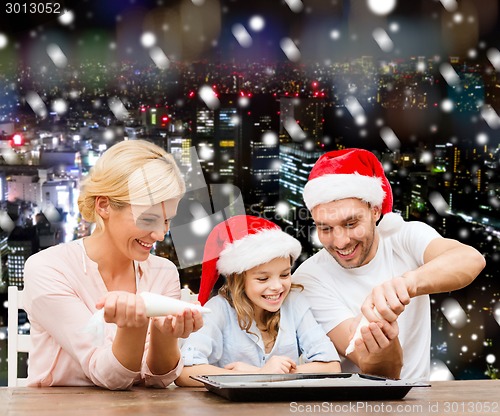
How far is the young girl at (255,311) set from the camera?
1.73 m

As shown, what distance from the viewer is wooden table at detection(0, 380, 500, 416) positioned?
1.17 meters

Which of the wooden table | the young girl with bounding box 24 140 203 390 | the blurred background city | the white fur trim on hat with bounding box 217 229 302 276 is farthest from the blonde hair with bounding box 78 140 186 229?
the blurred background city

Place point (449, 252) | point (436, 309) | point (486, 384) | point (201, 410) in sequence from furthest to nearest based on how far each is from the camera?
point (436, 309) → point (449, 252) → point (486, 384) → point (201, 410)

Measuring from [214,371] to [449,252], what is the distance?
0.58 metres

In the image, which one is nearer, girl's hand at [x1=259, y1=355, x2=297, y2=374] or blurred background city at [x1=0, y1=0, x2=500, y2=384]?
girl's hand at [x1=259, y1=355, x2=297, y2=374]

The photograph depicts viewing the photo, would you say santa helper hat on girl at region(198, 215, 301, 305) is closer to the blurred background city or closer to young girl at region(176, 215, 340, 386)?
young girl at region(176, 215, 340, 386)

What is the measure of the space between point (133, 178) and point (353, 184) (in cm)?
65

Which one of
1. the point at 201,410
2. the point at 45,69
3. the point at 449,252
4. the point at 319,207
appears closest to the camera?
the point at 201,410

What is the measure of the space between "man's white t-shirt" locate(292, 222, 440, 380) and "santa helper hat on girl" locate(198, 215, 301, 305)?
9 cm

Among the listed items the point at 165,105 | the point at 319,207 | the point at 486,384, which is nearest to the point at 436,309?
the point at 165,105

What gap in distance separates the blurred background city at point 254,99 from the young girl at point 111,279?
262 centimetres

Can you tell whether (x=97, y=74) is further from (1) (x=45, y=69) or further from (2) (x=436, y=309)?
(2) (x=436, y=309)

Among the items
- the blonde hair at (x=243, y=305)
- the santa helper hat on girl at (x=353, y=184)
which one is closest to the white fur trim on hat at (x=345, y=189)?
the santa helper hat on girl at (x=353, y=184)

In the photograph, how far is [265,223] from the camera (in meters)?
1.97
